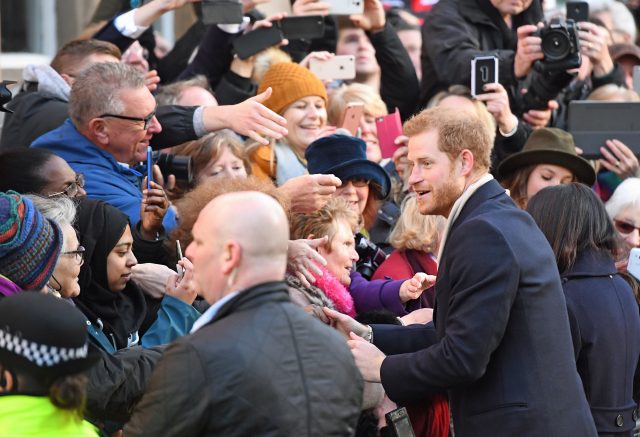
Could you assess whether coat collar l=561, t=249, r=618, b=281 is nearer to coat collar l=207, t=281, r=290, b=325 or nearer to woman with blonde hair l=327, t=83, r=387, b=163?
coat collar l=207, t=281, r=290, b=325

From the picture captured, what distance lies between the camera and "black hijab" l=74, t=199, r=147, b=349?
4516 mm

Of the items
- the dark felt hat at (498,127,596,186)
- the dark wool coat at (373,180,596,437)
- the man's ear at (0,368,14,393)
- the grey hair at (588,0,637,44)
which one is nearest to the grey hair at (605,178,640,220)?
the dark felt hat at (498,127,596,186)

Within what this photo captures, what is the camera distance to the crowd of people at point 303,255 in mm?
3055

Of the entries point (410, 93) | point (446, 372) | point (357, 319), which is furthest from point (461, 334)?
point (410, 93)

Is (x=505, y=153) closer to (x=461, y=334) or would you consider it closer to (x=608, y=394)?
(x=608, y=394)

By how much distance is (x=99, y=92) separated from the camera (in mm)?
5359

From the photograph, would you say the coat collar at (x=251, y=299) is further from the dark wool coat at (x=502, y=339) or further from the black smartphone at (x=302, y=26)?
the black smartphone at (x=302, y=26)

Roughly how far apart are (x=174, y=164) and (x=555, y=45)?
2.70 meters

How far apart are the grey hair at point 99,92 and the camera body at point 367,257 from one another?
51.8 inches

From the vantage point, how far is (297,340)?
313 centimetres

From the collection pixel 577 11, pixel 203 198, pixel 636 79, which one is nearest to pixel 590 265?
pixel 203 198

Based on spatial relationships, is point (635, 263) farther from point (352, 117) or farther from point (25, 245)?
point (25, 245)

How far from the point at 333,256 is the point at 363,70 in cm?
337

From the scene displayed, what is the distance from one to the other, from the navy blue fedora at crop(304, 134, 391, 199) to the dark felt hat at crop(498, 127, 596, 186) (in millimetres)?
1054
